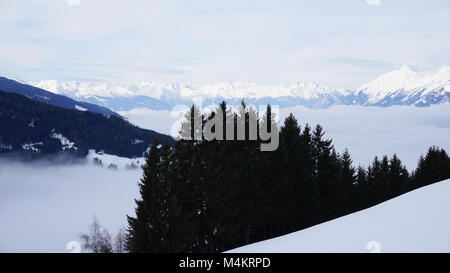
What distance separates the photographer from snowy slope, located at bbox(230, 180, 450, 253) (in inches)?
551

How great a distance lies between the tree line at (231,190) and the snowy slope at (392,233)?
1061 centimetres

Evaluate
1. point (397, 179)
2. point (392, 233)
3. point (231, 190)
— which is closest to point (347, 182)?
point (397, 179)

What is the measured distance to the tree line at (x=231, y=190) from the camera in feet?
→ 89.5

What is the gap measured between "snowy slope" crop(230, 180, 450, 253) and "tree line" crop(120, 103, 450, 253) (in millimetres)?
10613

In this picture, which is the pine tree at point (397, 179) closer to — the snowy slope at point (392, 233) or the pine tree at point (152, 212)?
the snowy slope at point (392, 233)

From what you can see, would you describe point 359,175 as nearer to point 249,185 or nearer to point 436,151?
point 436,151

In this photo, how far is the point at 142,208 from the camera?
2734 centimetres

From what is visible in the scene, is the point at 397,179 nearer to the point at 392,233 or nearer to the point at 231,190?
the point at 231,190

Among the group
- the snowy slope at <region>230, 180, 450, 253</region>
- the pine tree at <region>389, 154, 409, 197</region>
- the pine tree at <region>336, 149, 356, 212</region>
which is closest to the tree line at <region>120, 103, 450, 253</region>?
the pine tree at <region>336, 149, 356, 212</region>

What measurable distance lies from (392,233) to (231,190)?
15.3m
